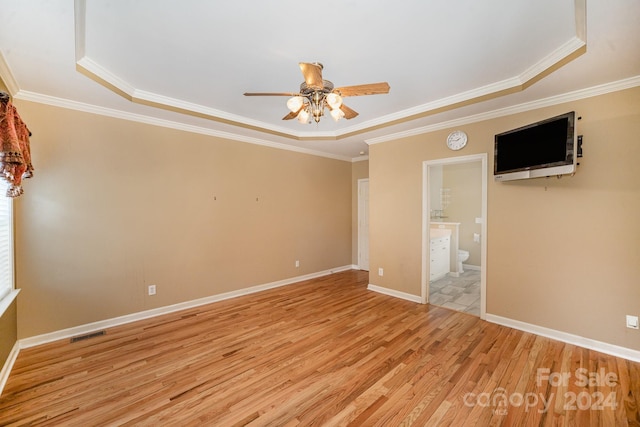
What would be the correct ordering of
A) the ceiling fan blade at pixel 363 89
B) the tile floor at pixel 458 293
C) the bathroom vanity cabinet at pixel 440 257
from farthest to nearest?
1. the bathroom vanity cabinet at pixel 440 257
2. the tile floor at pixel 458 293
3. the ceiling fan blade at pixel 363 89

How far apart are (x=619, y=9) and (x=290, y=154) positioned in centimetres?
405

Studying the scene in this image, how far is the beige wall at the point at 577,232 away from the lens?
7.95 feet

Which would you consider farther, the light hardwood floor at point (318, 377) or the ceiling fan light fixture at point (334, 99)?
the ceiling fan light fixture at point (334, 99)

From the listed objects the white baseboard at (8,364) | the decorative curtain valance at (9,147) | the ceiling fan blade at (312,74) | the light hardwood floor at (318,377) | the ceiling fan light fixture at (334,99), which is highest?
the ceiling fan blade at (312,74)

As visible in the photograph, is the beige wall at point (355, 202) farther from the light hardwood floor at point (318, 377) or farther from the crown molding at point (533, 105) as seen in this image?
the light hardwood floor at point (318, 377)

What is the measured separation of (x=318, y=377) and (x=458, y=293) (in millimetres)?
3125

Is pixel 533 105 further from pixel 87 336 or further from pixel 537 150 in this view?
pixel 87 336

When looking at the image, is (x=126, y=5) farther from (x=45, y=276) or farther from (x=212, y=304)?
(x=212, y=304)

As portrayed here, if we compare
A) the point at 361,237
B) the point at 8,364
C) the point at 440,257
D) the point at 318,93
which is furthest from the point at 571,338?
the point at 8,364

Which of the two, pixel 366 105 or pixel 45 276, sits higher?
pixel 366 105

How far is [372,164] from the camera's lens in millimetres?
4461

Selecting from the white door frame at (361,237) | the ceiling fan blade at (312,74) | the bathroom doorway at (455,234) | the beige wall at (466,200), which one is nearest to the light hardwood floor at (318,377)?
the bathroom doorway at (455,234)

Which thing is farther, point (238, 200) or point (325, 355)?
point (238, 200)

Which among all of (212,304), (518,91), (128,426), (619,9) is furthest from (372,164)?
(128,426)
